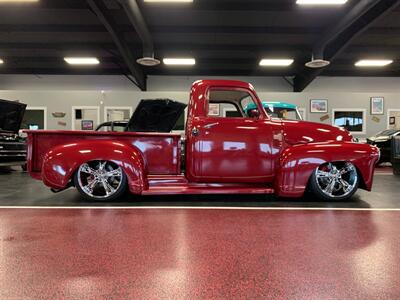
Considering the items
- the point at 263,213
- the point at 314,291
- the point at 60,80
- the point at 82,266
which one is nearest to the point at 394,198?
the point at 263,213

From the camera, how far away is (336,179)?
158 inches

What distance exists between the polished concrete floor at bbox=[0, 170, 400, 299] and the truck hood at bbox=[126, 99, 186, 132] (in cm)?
173

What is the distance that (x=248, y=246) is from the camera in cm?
230

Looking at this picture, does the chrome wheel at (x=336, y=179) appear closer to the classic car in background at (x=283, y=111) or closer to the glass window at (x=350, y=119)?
the classic car in background at (x=283, y=111)

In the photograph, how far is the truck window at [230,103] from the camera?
4.16m

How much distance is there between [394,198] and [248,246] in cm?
298

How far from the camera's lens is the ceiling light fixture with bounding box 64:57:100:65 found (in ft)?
42.5

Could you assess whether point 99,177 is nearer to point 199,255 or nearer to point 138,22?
point 199,255

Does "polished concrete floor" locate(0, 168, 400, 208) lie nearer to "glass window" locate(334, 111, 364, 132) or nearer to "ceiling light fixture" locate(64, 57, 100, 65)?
"glass window" locate(334, 111, 364, 132)

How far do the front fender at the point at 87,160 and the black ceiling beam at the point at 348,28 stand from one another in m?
7.18

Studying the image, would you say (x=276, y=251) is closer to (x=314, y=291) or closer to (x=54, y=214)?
(x=314, y=291)

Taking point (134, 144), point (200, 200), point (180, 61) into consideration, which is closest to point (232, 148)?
point (200, 200)

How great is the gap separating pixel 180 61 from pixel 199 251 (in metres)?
11.8

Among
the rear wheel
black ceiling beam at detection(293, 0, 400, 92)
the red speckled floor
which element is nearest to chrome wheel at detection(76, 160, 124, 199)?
the rear wheel
